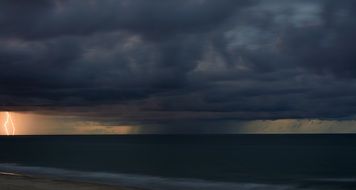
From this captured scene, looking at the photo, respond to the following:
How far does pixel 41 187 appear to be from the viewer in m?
44.2

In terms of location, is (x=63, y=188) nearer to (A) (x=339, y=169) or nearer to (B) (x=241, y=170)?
(B) (x=241, y=170)

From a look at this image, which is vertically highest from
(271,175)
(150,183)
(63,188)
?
(271,175)

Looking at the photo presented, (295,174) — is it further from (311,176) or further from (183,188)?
(183,188)

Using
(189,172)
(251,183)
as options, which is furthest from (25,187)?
(189,172)

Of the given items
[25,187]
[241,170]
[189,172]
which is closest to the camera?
[25,187]

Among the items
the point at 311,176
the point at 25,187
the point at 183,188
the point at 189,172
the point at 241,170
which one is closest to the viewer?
the point at 25,187

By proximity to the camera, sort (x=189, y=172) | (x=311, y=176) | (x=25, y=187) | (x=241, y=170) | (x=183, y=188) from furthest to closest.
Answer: (x=241, y=170) → (x=189, y=172) → (x=311, y=176) → (x=183, y=188) → (x=25, y=187)

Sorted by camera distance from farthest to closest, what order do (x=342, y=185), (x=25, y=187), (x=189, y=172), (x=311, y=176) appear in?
(x=189, y=172) < (x=311, y=176) < (x=342, y=185) < (x=25, y=187)

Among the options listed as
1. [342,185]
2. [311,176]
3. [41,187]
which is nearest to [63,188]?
[41,187]

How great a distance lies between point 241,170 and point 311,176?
42.9 feet

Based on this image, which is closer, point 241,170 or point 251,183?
point 251,183

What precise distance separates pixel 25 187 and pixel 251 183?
26.9 meters

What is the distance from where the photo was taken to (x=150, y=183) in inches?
2276

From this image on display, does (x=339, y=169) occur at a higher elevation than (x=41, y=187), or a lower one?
higher
